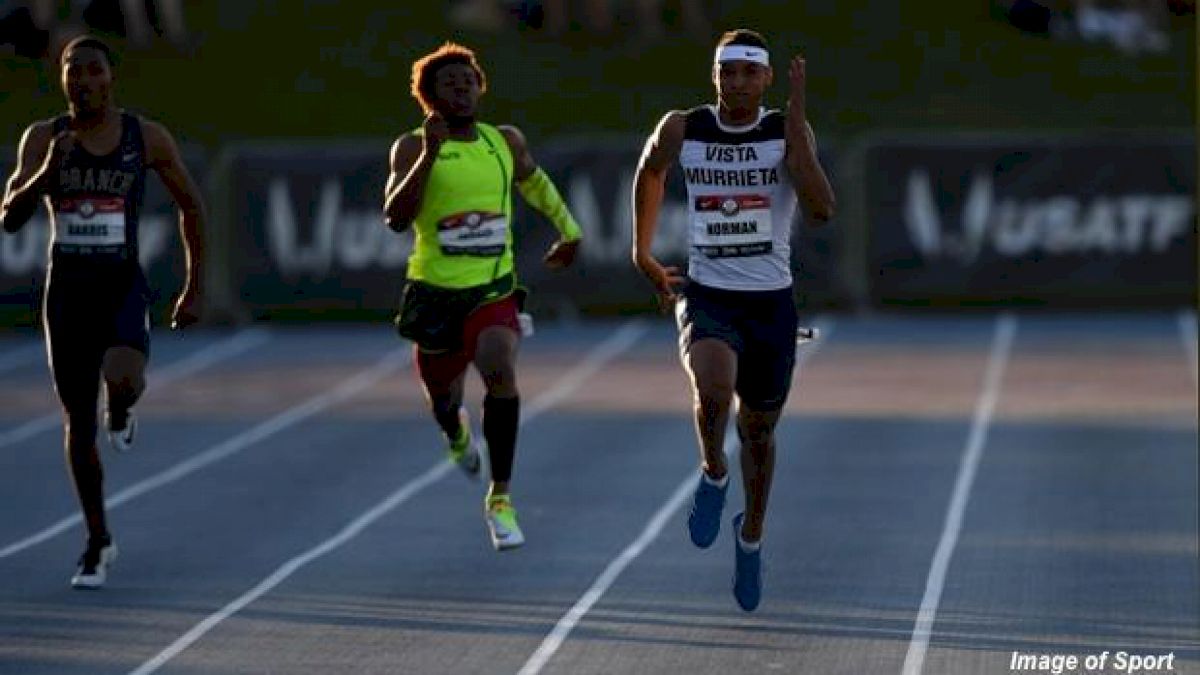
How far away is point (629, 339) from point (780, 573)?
45.1ft

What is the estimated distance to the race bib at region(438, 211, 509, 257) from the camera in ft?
44.8

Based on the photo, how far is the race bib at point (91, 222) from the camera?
13.1m

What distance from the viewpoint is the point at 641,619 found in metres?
12.5

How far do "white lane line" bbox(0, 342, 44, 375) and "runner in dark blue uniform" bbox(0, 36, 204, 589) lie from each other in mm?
12358

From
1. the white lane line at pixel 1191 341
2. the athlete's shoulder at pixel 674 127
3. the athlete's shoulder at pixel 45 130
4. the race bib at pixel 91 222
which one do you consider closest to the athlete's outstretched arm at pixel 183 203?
the race bib at pixel 91 222

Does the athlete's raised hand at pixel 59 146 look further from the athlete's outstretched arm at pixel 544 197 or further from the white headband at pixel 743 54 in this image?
the white headband at pixel 743 54

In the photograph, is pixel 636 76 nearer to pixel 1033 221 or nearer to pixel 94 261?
pixel 1033 221

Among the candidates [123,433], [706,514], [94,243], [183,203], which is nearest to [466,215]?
[183,203]

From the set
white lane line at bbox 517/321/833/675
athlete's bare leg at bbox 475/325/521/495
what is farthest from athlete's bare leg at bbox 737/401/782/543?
athlete's bare leg at bbox 475/325/521/495

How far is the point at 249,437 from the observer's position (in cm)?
2070

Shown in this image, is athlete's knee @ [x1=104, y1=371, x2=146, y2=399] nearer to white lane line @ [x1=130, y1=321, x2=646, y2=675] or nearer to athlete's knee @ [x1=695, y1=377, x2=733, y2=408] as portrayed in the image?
white lane line @ [x1=130, y1=321, x2=646, y2=675]

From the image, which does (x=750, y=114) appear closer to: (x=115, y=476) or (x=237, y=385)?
(x=115, y=476)

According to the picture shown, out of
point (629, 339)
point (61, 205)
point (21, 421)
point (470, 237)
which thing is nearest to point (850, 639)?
point (470, 237)

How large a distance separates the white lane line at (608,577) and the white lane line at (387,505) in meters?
1.30
